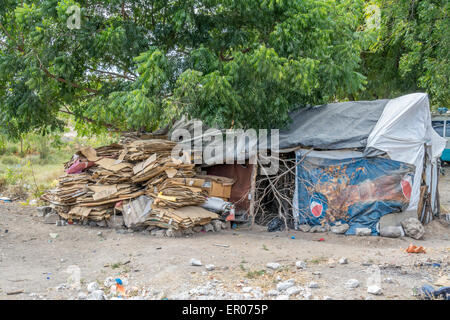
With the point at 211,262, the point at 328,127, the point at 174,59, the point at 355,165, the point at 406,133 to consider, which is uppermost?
the point at 174,59

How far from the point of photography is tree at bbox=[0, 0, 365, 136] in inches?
335

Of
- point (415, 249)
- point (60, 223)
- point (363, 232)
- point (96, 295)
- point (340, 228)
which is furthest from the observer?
point (60, 223)

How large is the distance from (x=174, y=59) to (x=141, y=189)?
10.0 ft

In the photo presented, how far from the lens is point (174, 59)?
9.40 meters

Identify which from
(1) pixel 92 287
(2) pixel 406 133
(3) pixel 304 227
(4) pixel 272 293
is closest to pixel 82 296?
(1) pixel 92 287

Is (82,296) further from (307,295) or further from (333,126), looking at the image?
(333,126)

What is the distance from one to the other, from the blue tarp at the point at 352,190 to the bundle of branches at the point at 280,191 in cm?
34

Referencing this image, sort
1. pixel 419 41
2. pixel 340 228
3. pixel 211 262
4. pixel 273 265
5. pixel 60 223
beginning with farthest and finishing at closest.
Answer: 1. pixel 419 41
2. pixel 60 223
3. pixel 340 228
4. pixel 211 262
5. pixel 273 265

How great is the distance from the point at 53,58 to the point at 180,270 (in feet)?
19.7

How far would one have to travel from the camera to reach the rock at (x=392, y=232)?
8.76 meters

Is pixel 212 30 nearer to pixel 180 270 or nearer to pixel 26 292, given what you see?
pixel 180 270

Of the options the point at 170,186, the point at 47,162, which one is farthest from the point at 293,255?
the point at 47,162

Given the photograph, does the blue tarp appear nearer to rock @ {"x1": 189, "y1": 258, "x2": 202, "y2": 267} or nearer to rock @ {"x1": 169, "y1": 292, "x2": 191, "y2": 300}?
rock @ {"x1": 189, "y1": 258, "x2": 202, "y2": 267}

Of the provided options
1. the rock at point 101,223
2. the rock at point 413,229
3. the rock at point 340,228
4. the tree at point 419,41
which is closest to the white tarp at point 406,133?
the rock at point 413,229
